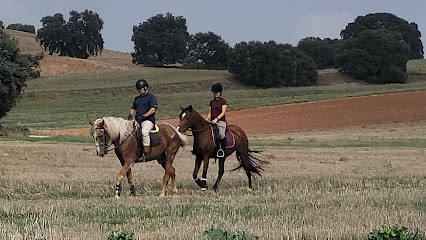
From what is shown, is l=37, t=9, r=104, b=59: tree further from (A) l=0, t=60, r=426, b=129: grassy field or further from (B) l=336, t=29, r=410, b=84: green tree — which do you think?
(B) l=336, t=29, r=410, b=84: green tree

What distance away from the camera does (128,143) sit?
509 inches

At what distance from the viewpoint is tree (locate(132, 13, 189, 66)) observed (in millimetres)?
107688

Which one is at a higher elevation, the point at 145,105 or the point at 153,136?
the point at 145,105

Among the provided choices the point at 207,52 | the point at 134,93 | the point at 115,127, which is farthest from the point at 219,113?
the point at 207,52

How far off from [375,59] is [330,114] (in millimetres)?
40461

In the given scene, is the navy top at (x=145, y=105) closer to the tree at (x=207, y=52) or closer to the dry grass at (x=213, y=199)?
the dry grass at (x=213, y=199)

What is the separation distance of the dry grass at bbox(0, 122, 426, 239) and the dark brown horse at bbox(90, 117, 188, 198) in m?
0.60

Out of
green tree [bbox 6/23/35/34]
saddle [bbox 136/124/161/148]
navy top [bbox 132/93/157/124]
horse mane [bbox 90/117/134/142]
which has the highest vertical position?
green tree [bbox 6/23/35/34]

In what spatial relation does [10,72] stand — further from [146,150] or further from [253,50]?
[253,50]

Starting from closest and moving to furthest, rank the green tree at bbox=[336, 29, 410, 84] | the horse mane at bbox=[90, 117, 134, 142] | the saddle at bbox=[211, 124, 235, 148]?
the horse mane at bbox=[90, 117, 134, 142]
the saddle at bbox=[211, 124, 235, 148]
the green tree at bbox=[336, 29, 410, 84]

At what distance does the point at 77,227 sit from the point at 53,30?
4044 inches

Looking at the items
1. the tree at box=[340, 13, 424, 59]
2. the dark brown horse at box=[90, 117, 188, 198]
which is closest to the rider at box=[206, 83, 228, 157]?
the dark brown horse at box=[90, 117, 188, 198]

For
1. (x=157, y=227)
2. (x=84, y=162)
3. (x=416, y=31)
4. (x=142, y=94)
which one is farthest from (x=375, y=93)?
(x=416, y=31)

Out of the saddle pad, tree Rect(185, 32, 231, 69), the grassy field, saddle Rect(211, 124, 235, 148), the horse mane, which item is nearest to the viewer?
the horse mane
